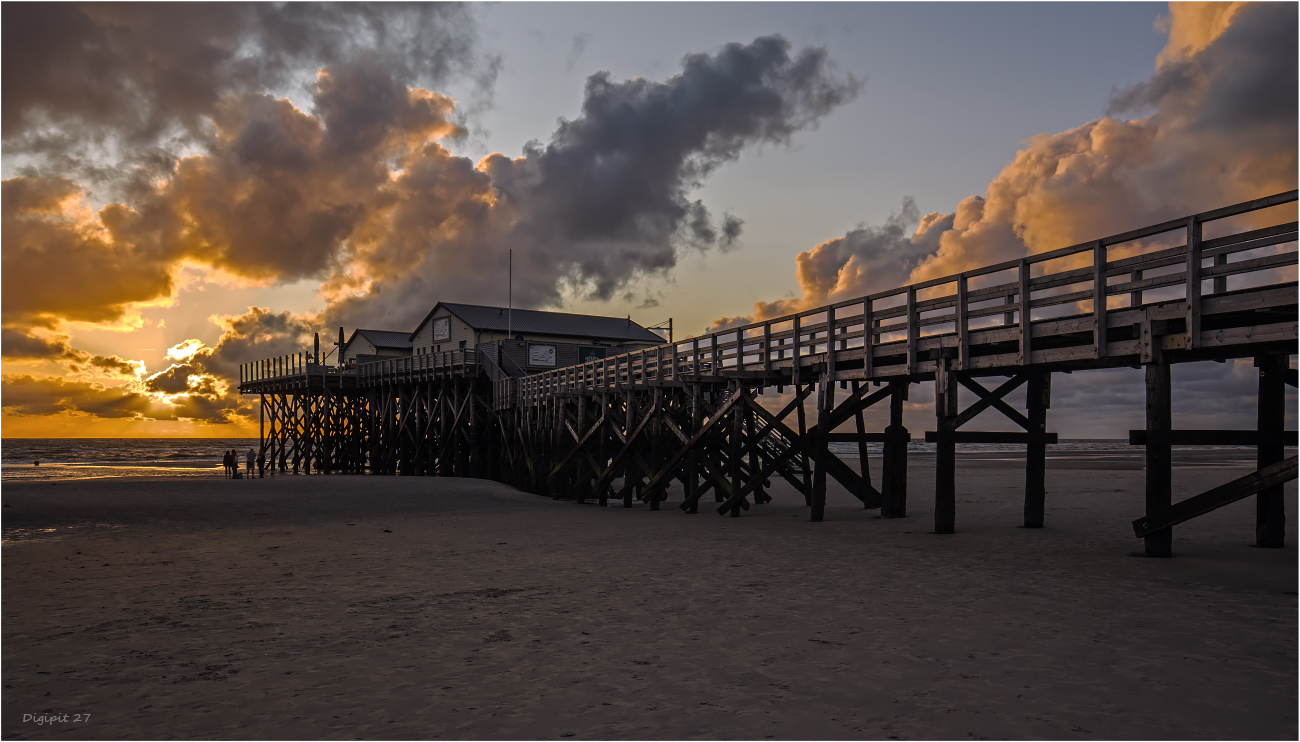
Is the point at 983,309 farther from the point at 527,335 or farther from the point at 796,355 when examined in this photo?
the point at 527,335

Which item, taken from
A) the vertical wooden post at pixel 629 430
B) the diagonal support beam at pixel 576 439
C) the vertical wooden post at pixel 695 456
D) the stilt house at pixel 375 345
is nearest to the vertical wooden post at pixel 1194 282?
the vertical wooden post at pixel 695 456

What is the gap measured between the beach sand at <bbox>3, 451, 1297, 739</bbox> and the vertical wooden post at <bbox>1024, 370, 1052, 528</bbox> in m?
0.48

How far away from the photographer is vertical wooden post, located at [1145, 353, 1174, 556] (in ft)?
33.1

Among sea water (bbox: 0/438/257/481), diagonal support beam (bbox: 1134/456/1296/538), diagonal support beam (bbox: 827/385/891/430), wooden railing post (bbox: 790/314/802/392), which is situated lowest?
sea water (bbox: 0/438/257/481)

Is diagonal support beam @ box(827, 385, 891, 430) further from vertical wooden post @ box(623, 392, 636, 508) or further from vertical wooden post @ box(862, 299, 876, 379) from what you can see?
vertical wooden post @ box(623, 392, 636, 508)

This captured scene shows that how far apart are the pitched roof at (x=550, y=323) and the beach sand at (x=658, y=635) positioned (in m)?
29.2

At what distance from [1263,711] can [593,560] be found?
A: 309 inches

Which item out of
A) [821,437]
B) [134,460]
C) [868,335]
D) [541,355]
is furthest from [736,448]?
[134,460]

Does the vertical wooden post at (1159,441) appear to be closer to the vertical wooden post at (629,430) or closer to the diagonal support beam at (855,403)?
the diagonal support beam at (855,403)

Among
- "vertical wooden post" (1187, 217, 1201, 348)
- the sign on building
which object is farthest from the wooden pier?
the sign on building

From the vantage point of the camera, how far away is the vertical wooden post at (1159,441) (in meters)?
10.1

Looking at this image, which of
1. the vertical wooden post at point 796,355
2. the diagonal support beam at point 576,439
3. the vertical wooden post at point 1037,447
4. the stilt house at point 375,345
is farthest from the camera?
the stilt house at point 375,345

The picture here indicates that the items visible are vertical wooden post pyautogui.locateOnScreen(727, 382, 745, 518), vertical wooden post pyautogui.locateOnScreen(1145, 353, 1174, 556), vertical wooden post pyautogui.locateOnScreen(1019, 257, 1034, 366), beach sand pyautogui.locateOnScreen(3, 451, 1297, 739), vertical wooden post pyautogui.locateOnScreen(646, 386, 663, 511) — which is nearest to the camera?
beach sand pyautogui.locateOnScreen(3, 451, 1297, 739)

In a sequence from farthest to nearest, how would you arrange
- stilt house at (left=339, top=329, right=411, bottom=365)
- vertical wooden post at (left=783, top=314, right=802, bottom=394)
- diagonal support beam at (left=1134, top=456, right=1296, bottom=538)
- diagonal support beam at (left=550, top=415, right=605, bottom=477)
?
stilt house at (left=339, top=329, right=411, bottom=365) < diagonal support beam at (left=550, top=415, right=605, bottom=477) < vertical wooden post at (left=783, top=314, right=802, bottom=394) < diagonal support beam at (left=1134, top=456, right=1296, bottom=538)
